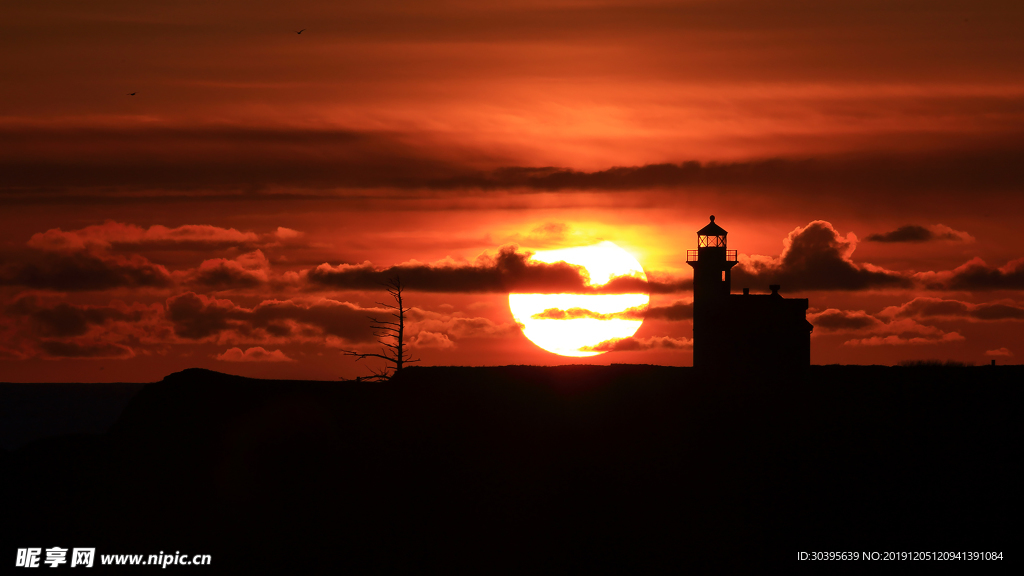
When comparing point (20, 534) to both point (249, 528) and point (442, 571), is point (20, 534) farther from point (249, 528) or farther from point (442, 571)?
point (442, 571)

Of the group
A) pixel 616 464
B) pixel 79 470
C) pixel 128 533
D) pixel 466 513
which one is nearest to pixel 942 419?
pixel 616 464

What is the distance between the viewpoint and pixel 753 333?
47.8 meters

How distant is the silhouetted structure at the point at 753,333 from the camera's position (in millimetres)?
47438

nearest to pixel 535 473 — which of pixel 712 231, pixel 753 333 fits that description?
pixel 753 333

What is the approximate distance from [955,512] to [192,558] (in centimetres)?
2760

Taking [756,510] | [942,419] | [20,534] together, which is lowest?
[20,534]

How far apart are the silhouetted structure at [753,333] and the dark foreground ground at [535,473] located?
3.28ft

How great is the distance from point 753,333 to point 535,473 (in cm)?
1442

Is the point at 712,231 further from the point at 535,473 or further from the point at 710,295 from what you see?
the point at 535,473

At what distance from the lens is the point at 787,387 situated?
46.7 m

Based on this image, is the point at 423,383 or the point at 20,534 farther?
the point at 423,383

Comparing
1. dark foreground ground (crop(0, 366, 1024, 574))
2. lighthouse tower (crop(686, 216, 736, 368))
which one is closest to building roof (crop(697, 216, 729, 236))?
lighthouse tower (crop(686, 216, 736, 368))

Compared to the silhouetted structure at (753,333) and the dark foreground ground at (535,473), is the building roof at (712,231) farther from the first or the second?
the dark foreground ground at (535,473)

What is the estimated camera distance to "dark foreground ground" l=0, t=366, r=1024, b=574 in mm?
34938
